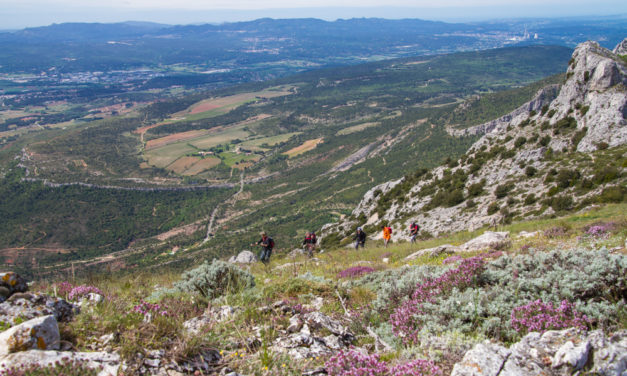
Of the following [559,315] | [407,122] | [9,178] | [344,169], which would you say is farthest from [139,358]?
[9,178]

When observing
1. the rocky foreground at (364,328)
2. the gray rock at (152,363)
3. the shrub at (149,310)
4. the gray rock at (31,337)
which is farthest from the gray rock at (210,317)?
the gray rock at (31,337)

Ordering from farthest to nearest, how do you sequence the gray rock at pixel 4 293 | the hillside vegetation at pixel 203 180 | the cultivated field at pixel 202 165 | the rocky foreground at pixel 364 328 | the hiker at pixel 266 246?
1. the cultivated field at pixel 202 165
2. the hillside vegetation at pixel 203 180
3. the hiker at pixel 266 246
4. the gray rock at pixel 4 293
5. the rocky foreground at pixel 364 328

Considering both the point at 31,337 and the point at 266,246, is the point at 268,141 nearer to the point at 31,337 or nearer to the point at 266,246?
the point at 266,246

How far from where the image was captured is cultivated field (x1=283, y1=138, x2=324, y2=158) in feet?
517

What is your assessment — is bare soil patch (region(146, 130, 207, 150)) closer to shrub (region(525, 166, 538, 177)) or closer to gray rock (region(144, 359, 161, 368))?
shrub (region(525, 166, 538, 177))

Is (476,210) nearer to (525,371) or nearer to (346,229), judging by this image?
(346,229)

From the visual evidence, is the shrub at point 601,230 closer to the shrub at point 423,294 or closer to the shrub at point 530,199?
the shrub at point 423,294

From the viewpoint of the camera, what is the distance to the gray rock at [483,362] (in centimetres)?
372

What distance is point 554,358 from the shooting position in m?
3.82

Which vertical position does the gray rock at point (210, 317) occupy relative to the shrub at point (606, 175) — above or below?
above

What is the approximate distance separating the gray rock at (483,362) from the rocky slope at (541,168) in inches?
833

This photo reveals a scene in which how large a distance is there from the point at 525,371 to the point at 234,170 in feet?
495

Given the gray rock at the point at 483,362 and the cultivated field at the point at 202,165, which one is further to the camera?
the cultivated field at the point at 202,165

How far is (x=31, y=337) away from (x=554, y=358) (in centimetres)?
603
